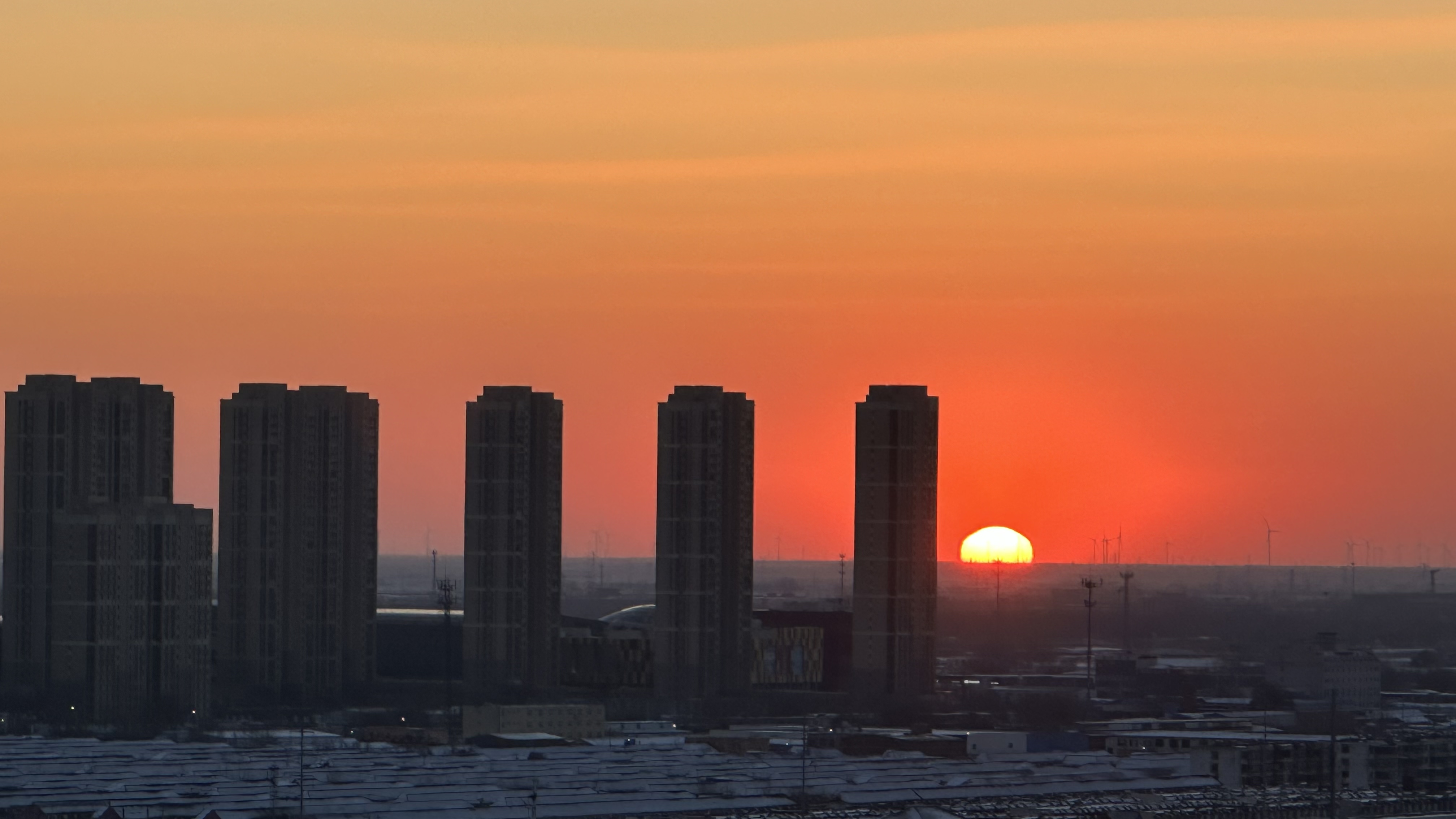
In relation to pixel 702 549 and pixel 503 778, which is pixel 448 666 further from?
pixel 503 778

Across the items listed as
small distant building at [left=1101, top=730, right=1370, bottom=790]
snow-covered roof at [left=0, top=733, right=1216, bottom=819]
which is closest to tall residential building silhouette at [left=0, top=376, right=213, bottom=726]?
snow-covered roof at [left=0, top=733, right=1216, bottom=819]

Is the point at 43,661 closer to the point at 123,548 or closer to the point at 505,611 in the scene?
the point at 123,548

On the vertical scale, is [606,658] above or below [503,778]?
above

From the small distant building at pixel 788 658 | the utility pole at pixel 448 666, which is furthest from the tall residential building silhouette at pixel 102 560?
the small distant building at pixel 788 658

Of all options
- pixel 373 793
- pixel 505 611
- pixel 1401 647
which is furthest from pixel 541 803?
pixel 1401 647

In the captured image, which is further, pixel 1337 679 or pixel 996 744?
pixel 1337 679

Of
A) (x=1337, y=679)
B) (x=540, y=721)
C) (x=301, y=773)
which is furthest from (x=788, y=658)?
(x=301, y=773)

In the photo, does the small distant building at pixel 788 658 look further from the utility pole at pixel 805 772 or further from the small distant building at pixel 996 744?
the small distant building at pixel 996 744
